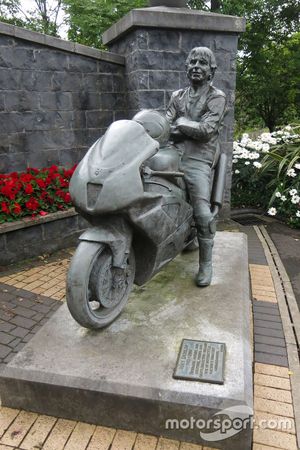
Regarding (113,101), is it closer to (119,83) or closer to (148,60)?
(119,83)

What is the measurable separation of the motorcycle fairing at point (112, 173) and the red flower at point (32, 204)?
2.70m

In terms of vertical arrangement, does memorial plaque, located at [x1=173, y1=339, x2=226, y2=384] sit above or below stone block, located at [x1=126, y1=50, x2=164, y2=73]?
below

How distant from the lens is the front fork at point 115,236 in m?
2.29

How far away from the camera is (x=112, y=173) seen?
7.28 feet

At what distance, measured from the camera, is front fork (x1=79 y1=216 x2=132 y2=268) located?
229 centimetres

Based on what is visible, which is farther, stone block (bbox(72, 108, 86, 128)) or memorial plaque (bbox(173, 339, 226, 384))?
stone block (bbox(72, 108, 86, 128))

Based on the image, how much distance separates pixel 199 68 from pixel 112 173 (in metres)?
1.31

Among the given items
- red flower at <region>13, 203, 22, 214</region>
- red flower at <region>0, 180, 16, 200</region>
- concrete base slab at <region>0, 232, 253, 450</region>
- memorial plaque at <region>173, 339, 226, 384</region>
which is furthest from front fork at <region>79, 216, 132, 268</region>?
red flower at <region>0, 180, 16, 200</region>

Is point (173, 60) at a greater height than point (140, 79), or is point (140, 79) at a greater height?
point (173, 60)

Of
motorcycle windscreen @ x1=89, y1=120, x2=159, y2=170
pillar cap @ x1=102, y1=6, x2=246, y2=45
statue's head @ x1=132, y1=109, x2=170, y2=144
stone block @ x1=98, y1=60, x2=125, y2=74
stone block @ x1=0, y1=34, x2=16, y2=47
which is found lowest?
motorcycle windscreen @ x1=89, y1=120, x2=159, y2=170

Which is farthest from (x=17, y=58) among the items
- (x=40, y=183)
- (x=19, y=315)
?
(x=19, y=315)

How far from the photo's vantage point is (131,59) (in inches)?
240

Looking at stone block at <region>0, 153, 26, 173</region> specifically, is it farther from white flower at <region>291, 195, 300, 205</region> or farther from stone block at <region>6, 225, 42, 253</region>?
white flower at <region>291, 195, 300, 205</region>

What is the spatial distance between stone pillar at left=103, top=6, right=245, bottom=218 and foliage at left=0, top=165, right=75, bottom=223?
191cm
